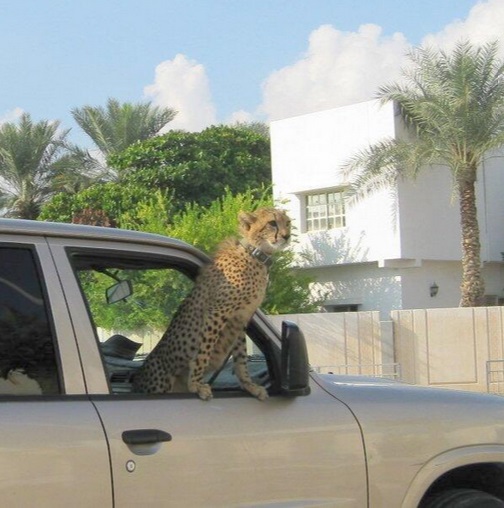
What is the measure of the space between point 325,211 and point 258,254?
2811 cm

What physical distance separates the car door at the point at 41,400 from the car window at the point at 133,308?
0.34 metres

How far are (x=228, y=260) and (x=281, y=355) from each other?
0.48 m

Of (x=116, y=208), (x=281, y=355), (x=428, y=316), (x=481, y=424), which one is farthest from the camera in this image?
(x=116, y=208)

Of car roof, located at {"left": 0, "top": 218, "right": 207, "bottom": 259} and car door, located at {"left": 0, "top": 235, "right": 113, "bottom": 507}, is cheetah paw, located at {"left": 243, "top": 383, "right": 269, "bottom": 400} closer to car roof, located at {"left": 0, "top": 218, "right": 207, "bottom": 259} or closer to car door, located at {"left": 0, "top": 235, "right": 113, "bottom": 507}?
car roof, located at {"left": 0, "top": 218, "right": 207, "bottom": 259}

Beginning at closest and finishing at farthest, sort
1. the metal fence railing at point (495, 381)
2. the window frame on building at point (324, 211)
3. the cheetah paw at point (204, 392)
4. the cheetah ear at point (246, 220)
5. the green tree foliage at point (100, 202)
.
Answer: the cheetah paw at point (204, 392) < the cheetah ear at point (246, 220) < the metal fence railing at point (495, 381) < the window frame on building at point (324, 211) < the green tree foliage at point (100, 202)

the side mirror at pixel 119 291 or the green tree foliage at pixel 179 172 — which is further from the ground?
the green tree foliage at pixel 179 172

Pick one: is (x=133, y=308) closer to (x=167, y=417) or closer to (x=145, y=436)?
(x=167, y=417)

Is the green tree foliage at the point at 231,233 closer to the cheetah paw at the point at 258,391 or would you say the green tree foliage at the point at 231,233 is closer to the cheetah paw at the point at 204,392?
the cheetah paw at the point at 258,391

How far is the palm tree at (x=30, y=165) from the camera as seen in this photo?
39688 millimetres

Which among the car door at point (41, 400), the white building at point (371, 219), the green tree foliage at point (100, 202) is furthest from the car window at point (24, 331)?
the green tree foliage at point (100, 202)

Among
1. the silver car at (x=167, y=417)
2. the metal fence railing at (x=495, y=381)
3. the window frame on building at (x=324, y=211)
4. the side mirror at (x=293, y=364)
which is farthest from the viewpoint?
the window frame on building at (x=324, y=211)

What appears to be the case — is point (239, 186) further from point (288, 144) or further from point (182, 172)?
point (288, 144)

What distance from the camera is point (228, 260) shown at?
15.5 feet

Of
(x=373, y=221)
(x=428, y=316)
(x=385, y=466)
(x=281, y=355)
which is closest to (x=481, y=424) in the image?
(x=385, y=466)
